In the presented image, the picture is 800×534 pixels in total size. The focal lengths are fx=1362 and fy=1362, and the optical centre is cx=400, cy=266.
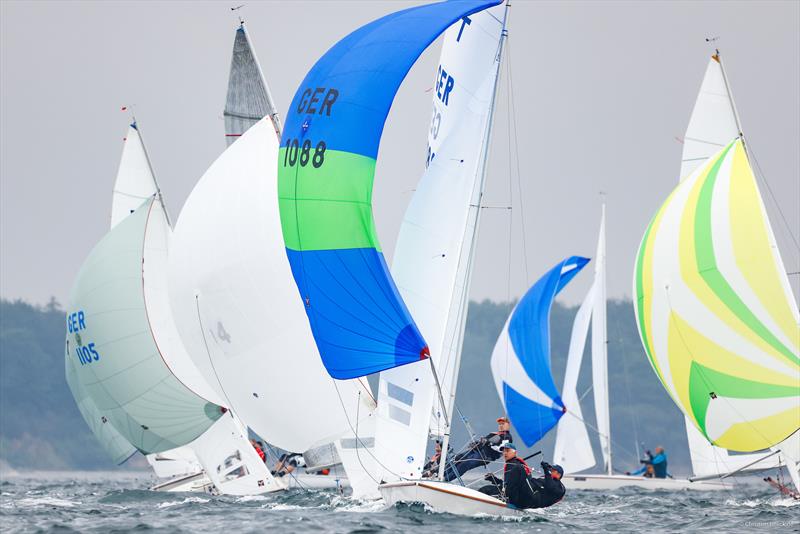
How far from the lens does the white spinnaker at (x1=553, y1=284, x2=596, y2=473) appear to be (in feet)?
111

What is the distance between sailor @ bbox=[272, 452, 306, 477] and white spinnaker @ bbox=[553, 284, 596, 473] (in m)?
8.19

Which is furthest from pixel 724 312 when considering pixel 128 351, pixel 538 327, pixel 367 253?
pixel 538 327

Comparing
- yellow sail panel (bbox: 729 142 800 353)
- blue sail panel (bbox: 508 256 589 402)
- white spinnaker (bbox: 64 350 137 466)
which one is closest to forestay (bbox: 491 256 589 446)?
blue sail panel (bbox: 508 256 589 402)

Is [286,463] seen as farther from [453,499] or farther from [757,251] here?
[453,499]

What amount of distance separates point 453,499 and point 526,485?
1.18m

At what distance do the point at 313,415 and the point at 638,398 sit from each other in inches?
2337

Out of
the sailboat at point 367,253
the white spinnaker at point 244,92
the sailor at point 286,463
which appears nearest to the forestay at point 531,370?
the sailor at point 286,463

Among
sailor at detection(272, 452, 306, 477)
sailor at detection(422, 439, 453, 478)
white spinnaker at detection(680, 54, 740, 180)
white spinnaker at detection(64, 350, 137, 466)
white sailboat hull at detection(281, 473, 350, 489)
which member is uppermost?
white spinnaker at detection(680, 54, 740, 180)

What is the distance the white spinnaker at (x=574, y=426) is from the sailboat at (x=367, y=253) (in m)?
17.2

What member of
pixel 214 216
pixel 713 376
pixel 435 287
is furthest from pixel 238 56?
pixel 713 376

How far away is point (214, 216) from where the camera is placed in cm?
1925

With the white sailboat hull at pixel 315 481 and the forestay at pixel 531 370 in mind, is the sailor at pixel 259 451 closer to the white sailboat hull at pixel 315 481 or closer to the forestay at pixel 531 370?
the white sailboat hull at pixel 315 481

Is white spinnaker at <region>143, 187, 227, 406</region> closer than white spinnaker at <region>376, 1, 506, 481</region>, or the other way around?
white spinnaker at <region>376, 1, 506, 481</region>

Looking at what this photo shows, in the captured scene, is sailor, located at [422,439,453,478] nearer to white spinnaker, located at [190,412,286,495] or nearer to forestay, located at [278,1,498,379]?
forestay, located at [278,1,498,379]
